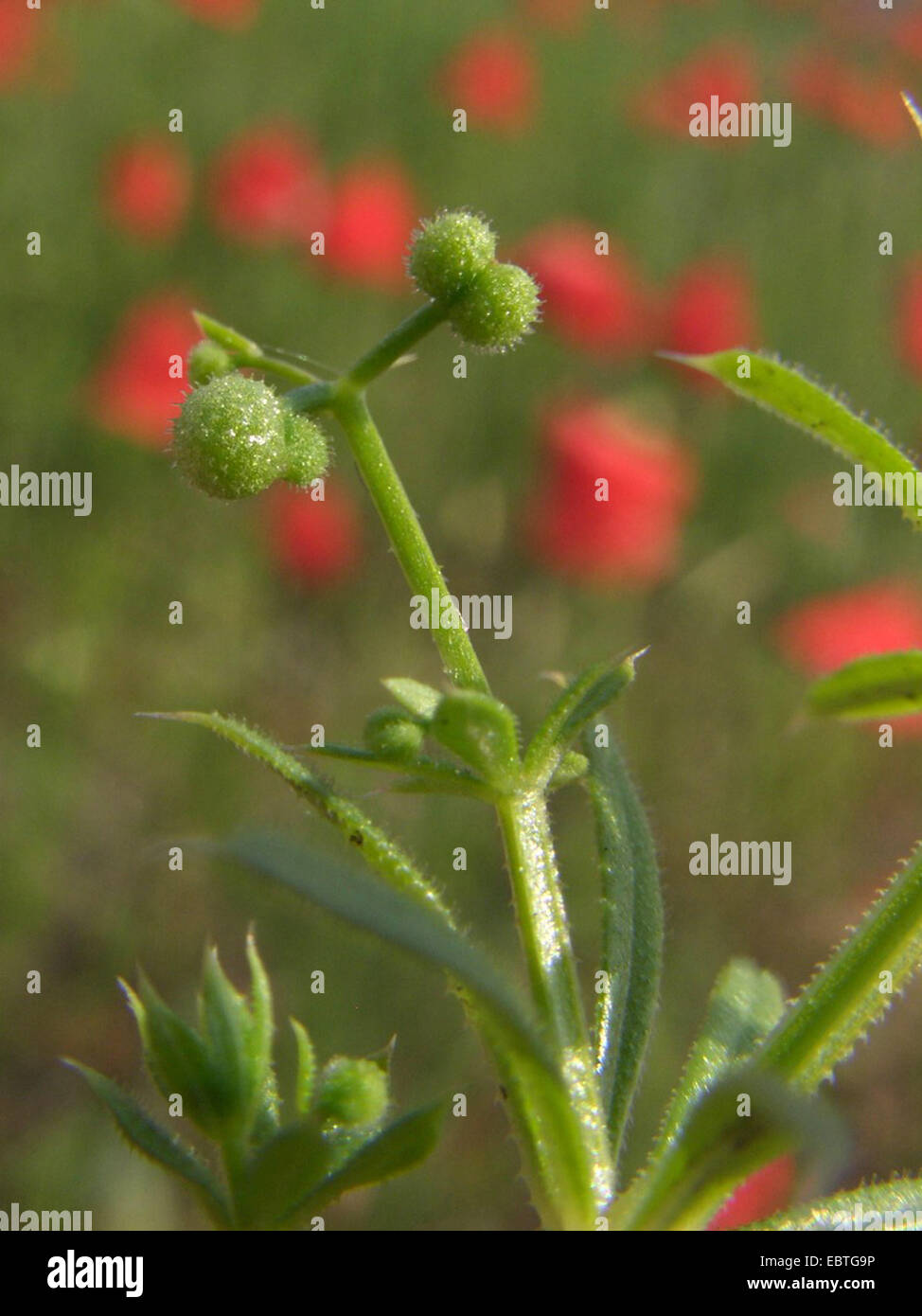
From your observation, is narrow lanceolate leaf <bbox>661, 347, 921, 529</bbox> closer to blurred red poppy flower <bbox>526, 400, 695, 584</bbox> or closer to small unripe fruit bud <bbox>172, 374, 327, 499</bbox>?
small unripe fruit bud <bbox>172, 374, 327, 499</bbox>

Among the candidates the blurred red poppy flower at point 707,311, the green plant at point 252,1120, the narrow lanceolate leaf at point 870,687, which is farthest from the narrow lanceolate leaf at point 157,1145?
the blurred red poppy flower at point 707,311

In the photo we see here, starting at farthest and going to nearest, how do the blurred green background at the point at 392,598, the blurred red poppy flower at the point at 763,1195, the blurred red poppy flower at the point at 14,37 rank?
the blurred red poppy flower at the point at 14,37, the blurred green background at the point at 392,598, the blurred red poppy flower at the point at 763,1195

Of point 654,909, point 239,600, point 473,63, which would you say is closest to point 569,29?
point 473,63

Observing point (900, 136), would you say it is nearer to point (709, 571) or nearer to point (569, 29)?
point (569, 29)

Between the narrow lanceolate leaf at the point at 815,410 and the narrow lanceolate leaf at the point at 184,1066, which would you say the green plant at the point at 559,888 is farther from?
the narrow lanceolate leaf at the point at 184,1066

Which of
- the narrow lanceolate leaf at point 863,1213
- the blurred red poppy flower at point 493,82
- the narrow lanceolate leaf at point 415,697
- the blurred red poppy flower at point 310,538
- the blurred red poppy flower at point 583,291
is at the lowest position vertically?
the narrow lanceolate leaf at point 863,1213

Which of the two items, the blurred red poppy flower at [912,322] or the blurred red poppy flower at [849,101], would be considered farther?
the blurred red poppy flower at [849,101]

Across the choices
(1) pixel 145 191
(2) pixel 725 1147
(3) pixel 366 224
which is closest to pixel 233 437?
(2) pixel 725 1147

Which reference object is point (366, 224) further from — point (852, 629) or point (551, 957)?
point (551, 957)
